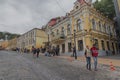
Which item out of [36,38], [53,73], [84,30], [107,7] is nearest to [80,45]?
[84,30]

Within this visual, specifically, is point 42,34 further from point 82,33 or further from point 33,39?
point 82,33

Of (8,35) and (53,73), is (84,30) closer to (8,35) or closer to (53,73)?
(53,73)

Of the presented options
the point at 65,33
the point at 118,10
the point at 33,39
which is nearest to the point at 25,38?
the point at 33,39

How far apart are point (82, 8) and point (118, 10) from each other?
1215 cm

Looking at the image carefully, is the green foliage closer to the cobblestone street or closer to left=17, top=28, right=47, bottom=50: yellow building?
left=17, top=28, right=47, bottom=50: yellow building

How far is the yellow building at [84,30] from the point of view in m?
25.1

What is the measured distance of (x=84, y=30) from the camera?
25.1 m

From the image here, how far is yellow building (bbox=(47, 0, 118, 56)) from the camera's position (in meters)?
25.1

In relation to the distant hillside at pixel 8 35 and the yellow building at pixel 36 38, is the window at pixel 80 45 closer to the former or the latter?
the yellow building at pixel 36 38

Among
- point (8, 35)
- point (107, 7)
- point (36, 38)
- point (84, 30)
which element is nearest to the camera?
point (84, 30)

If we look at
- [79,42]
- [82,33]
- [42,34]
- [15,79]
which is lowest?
[15,79]

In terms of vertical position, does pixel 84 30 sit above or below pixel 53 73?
above

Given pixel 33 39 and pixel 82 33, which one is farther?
pixel 33 39

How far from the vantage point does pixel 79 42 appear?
87.6 feet
